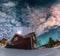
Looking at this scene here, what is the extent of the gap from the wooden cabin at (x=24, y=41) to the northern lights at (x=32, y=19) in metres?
0.03

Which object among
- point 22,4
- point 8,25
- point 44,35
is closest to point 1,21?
point 8,25

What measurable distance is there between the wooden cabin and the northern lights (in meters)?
0.03

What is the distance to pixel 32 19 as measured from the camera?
1.21 metres

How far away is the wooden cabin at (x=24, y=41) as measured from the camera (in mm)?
1190

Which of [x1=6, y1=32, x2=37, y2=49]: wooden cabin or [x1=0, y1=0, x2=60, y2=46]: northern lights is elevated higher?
[x1=0, y1=0, x2=60, y2=46]: northern lights

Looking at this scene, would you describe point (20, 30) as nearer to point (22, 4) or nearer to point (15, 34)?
point (15, 34)

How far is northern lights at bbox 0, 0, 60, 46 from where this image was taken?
1.20 m

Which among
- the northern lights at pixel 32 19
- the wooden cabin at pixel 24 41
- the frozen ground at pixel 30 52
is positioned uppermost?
the northern lights at pixel 32 19

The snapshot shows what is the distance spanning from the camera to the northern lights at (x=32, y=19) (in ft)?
3.94

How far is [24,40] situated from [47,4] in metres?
0.32

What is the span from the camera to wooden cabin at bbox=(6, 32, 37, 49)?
1.19 meters

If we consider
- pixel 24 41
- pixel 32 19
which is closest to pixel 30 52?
pixel 24 41

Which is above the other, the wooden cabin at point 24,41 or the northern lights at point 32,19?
the northern lights at point 32,19

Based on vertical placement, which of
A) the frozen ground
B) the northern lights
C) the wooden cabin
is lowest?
the frozen ground
